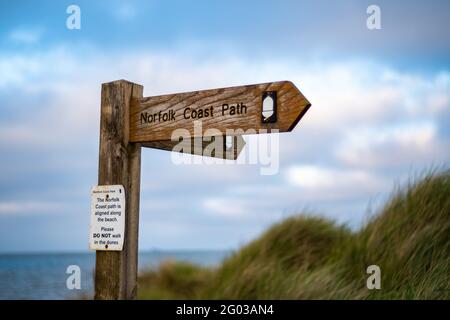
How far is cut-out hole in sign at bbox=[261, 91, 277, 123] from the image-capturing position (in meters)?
3.93

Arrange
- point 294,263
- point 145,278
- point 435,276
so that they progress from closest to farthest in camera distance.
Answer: point 435,276 → point 294,263 → point 145,278

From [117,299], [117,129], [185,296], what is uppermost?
[117,129]

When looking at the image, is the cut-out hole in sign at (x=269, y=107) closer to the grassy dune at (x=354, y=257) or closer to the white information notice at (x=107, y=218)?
the white information notice at (x=107, y=218)

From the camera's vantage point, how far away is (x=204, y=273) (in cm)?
1491

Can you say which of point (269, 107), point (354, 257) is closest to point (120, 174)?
point (269, 107)

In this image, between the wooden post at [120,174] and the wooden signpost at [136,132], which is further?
the wooden post at [120,174]

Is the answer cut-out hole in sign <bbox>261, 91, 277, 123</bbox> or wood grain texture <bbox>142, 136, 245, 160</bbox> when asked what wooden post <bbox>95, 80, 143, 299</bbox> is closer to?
wood grain texture <bbox>142, 136, 245, 160</bbox>

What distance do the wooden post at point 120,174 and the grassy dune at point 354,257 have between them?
3.52 m

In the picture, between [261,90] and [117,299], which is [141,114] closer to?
[261,90]

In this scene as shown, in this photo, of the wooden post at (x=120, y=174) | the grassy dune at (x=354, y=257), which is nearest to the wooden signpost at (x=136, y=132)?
the wooden post at (x=120, y=174)

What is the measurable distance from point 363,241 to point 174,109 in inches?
191

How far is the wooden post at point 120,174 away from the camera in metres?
4.54

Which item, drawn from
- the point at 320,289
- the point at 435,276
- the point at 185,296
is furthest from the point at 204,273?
the point at 435,276

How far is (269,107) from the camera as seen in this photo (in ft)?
13.0
